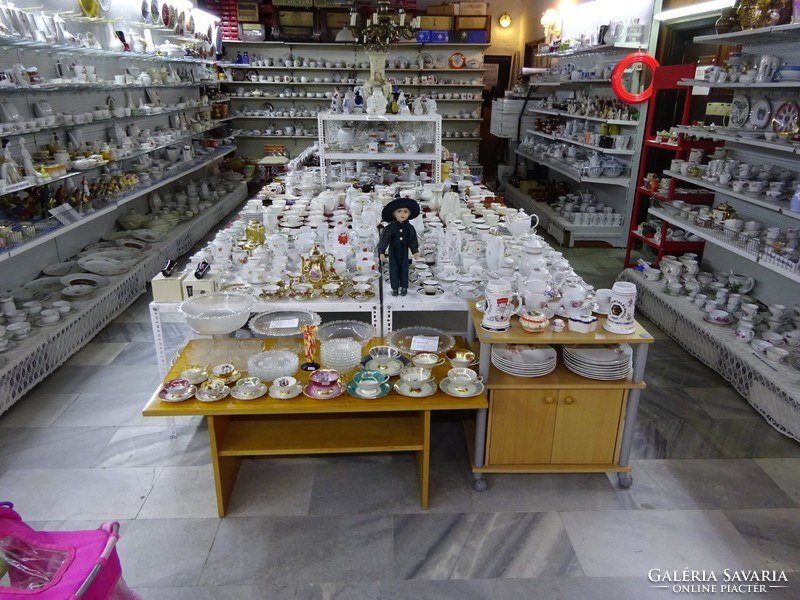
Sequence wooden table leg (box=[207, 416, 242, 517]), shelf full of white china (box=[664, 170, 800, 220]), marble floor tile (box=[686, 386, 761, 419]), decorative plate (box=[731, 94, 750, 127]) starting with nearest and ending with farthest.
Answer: wooden table leg (box=[207, 416, 242, 517]) < marble floor tile (box=[686, 386, 761, 419]) < shelf full of white china (box=[664, 170, 800, 220]) < decorative plate (box=[731, 94, 750, 127])

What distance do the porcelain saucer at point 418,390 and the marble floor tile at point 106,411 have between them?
1.69 meters

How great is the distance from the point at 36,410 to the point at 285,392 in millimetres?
1971

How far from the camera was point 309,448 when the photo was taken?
8.78ft

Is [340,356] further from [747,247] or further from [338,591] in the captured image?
[747,247]

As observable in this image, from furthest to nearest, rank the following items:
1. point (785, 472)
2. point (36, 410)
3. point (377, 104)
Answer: point (377, 104), point (36, 410), point (785, 472)


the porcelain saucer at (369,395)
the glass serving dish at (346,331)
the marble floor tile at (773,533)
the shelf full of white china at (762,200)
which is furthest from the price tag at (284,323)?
the shelf full of white china at (762,200)

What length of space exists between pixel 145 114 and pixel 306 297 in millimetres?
4694

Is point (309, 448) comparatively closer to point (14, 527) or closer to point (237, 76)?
point (14, 527)

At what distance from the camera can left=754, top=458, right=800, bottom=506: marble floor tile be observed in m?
2.88

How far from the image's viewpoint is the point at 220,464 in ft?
8.58

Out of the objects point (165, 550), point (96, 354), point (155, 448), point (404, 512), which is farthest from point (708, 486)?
point (96, 354)

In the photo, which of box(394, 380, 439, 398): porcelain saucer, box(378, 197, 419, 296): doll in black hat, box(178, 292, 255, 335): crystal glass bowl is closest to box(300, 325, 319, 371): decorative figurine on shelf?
box(178, 292, 255, 335): crystal glass bowl

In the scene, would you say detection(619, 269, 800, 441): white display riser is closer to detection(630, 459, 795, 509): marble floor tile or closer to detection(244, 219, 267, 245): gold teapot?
detection(630, 459, 795, 509): marble floor tile

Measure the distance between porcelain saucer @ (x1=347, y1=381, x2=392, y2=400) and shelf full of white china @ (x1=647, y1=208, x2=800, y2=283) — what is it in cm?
265
